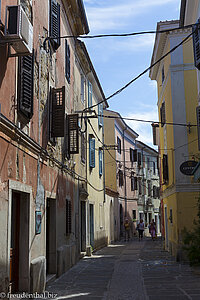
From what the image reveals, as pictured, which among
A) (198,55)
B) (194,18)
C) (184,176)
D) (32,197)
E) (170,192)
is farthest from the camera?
(170,192)

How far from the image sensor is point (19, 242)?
24.7 feet

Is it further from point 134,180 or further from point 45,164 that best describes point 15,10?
point 134,180

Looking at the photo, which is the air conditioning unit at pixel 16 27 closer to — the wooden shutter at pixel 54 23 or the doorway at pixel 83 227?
the wooden shutter at pixel 54 23

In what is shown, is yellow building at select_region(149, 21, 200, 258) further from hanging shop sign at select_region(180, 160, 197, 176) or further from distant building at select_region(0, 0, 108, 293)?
distant building at select_region(0, 0, 108, 293)

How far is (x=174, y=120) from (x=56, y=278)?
813 cm

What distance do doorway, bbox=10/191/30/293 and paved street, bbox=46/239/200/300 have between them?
1.07 m

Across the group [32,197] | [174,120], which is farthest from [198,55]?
[174,120]

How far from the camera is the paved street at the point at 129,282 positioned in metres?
7.96

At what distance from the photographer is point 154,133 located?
27.5 metres

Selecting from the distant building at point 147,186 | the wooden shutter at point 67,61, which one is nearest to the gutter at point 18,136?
the wooden shutter at point 67,61

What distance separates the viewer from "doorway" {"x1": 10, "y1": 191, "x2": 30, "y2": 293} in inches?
289

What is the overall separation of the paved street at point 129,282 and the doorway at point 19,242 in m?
1.07

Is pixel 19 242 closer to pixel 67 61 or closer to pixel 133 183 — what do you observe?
pixel 67 61

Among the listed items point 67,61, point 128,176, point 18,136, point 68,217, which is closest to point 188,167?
point 68,217
